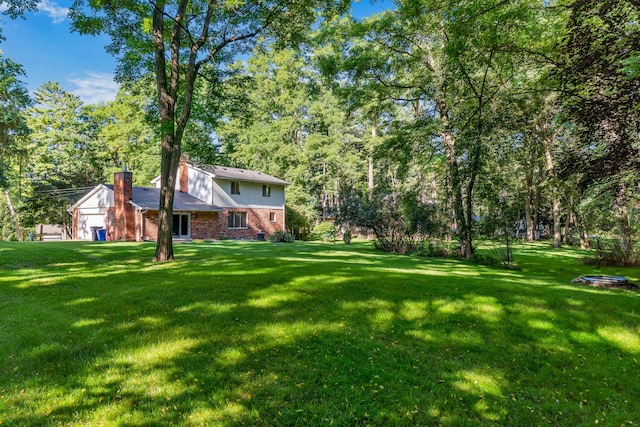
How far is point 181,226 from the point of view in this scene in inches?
1043

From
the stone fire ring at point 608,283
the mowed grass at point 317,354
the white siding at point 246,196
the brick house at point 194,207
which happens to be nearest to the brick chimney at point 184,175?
the brick house at point 194,207

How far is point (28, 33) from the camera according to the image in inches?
613

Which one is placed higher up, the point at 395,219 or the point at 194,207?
the point at 194,207

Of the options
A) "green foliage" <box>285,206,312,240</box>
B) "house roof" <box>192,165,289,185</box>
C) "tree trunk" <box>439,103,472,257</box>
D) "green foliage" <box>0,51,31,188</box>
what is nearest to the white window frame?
"house roof" <box>192,165,289,185</box>

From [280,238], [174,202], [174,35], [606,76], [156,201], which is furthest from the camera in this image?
[280,238]

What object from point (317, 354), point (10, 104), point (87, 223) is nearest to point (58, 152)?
point (87, 223)

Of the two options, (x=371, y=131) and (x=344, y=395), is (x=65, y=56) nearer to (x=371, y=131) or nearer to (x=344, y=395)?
(x=344, y=395)

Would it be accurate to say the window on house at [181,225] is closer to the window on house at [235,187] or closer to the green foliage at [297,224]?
the window on house at [235,187]

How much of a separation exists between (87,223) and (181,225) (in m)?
8.27

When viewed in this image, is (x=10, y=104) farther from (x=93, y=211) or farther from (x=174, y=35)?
(x=93, y=211)

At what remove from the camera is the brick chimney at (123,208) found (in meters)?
24.4

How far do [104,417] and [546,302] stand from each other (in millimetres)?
6522

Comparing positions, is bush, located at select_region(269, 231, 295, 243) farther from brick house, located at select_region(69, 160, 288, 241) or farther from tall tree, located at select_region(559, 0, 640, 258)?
tall tree, located at select_region(559, 0, 640, 258)

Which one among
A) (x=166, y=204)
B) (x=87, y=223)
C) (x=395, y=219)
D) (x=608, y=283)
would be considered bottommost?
(x=608, y=283)
